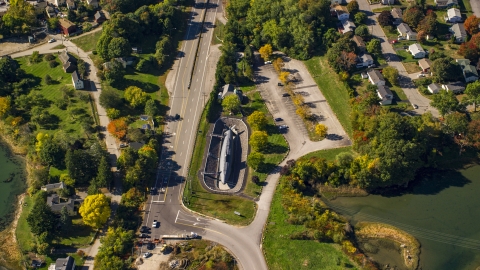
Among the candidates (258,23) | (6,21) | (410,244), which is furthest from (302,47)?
(6,21)

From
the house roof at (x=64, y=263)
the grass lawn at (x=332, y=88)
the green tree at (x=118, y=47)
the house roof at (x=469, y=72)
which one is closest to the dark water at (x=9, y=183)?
the house roof at (x=64, y=263)

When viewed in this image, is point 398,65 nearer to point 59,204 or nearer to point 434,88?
point 434,88

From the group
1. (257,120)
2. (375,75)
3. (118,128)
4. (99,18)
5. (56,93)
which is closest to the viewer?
(118,128)

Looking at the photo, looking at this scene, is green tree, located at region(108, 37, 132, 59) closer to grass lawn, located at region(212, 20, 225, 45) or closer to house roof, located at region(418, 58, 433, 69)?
grass lawn, located at region(212, 20, 225, 45)

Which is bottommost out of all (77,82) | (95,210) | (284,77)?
(95,210)

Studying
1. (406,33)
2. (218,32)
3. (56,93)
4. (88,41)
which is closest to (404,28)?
(406,33)

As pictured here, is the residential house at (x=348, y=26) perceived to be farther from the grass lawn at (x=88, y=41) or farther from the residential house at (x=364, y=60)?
the grass lawn at (x=88, y=41)
